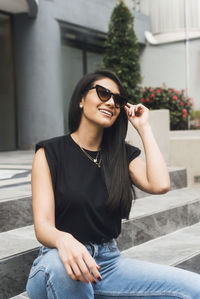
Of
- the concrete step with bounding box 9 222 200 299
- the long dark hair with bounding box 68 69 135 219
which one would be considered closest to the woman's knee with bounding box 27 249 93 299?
the long dark hair with bounding box 68 69 135 219

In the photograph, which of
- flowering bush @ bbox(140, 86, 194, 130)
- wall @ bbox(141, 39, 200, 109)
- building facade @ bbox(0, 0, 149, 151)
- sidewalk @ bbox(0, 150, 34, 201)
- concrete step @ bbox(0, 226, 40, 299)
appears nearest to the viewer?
concrete step @ bbox(0, 226, 40, 299)

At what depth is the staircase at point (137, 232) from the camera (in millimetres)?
2354

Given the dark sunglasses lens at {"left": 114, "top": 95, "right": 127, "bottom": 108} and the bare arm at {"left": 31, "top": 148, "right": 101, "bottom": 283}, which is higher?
the dark sunglasses lens at {"left": 114, "top": 95, "right": 127, "bottom": 108}

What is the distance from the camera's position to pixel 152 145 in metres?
2.11

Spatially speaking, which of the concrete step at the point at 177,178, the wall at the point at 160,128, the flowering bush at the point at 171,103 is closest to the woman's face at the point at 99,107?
the concrete step at the point at 177,178

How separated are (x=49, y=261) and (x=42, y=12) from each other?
7.76 m

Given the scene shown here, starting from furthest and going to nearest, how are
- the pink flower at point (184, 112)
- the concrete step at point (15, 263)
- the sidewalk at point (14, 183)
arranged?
1. the pink flower at point (184, 112)
2. the sidewalk at point (14, 183)
3. the concrete step at point (15, 263)

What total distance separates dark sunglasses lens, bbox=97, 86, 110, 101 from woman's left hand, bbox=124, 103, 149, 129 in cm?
20

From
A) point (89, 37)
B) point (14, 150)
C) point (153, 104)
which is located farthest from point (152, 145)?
point (89, 37)

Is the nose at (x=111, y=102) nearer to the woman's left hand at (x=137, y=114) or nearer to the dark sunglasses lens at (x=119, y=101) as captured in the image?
the dark sunglasses lens at (x=119, y=101)

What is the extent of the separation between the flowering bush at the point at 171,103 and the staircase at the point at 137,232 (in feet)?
9.78

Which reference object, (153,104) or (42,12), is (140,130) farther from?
(42,12)

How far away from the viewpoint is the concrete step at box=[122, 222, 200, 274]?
2928 mm

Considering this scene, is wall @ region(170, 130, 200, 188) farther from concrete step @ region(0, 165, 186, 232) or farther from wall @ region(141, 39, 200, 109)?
wall @ region(141, 39, 200, 109)
